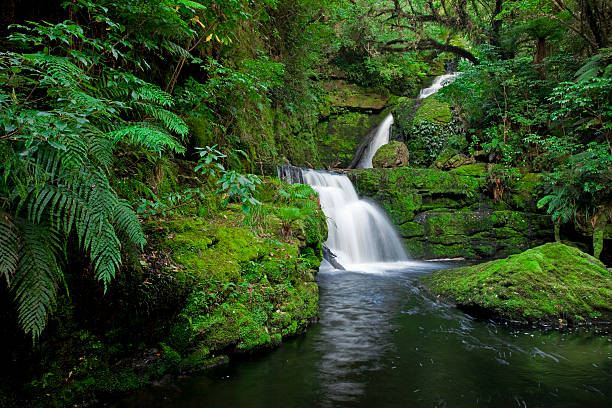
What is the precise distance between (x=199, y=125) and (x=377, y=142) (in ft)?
40.6

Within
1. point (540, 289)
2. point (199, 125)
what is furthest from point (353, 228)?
point (199, 125)

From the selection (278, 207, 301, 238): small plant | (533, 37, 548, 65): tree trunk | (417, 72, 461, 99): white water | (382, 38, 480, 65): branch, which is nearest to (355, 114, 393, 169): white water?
(417, 72, 461, 99): white water

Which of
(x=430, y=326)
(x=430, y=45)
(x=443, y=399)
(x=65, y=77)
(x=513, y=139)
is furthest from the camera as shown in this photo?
(x=430, y=45)

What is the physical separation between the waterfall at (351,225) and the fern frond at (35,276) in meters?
7.59

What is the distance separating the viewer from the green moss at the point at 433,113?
49.4ft

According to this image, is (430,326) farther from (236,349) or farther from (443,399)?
(236,349)

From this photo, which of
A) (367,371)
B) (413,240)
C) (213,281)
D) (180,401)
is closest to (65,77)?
(213,281)

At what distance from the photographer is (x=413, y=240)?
36.4 feet

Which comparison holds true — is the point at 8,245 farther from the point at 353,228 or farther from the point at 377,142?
the point at 377,142

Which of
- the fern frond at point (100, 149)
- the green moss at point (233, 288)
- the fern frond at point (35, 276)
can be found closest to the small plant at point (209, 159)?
the fern frond at point (100, 149)

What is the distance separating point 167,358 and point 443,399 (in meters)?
2.45

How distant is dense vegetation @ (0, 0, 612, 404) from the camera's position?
1.96m

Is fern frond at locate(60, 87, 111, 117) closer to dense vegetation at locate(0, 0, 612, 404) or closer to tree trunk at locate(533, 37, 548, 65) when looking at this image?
dense vegetation at locate(0, 0, 612, 404)

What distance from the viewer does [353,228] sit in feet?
33.2
